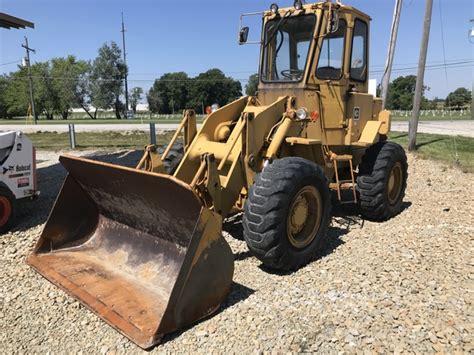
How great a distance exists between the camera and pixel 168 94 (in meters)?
80.4

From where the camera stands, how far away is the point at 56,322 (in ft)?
12.1

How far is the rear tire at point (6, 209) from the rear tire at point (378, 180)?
4.86m

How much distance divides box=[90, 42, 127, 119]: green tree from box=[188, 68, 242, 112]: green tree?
1535 centimetres

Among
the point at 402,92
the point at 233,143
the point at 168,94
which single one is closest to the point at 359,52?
the point at 233,143

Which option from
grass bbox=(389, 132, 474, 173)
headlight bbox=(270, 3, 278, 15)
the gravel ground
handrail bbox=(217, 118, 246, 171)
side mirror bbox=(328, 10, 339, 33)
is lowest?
the gravel ground

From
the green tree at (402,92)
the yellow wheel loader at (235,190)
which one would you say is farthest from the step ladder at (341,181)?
the green tree at (402,92)

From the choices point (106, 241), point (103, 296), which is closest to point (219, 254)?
point (103, 296)

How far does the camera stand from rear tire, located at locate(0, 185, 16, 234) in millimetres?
5961

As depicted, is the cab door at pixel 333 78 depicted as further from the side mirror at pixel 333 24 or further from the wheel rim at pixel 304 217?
the wheel rim at pixel 304 217

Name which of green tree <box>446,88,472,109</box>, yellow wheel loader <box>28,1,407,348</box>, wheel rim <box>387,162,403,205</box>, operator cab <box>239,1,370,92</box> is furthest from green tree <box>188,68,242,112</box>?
yellow wheel loader <box>28,1,407,348</box>

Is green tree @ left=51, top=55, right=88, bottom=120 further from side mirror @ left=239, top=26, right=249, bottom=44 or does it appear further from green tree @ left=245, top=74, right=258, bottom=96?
side mirror @ left=239, top=26, right=249, bottom=44

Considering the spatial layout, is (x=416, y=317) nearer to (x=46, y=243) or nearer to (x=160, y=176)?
(x=160, y=176)

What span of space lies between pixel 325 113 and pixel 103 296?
3.51 m

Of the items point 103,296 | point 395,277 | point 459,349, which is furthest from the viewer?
point 395,277
